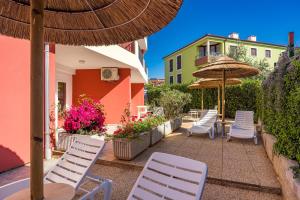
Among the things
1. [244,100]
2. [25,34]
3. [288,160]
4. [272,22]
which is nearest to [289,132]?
[288,160]

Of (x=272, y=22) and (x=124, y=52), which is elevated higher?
(x=272, y=22)

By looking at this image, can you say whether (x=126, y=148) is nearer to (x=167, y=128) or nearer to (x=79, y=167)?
(x=79, y=167)

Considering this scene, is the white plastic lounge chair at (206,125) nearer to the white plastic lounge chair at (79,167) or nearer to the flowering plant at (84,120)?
the flowering plant at (84,120)

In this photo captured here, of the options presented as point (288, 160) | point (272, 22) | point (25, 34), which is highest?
point (272, 22)

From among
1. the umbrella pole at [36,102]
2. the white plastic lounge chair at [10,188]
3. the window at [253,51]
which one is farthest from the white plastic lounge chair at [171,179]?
the window at [253,51]

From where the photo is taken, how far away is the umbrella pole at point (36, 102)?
5.04 ft

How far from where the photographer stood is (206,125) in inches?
328

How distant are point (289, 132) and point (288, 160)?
0.44 m

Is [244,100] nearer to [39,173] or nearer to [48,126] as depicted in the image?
[48,126]

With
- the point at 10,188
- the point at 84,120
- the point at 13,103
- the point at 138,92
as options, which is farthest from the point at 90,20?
the point at 138,92

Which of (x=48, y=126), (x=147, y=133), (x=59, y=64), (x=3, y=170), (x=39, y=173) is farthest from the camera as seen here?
(x=59, y=64)

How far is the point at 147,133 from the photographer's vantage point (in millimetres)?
6023

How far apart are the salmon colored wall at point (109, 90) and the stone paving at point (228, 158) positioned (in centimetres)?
337

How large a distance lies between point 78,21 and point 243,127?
6.71 metres
